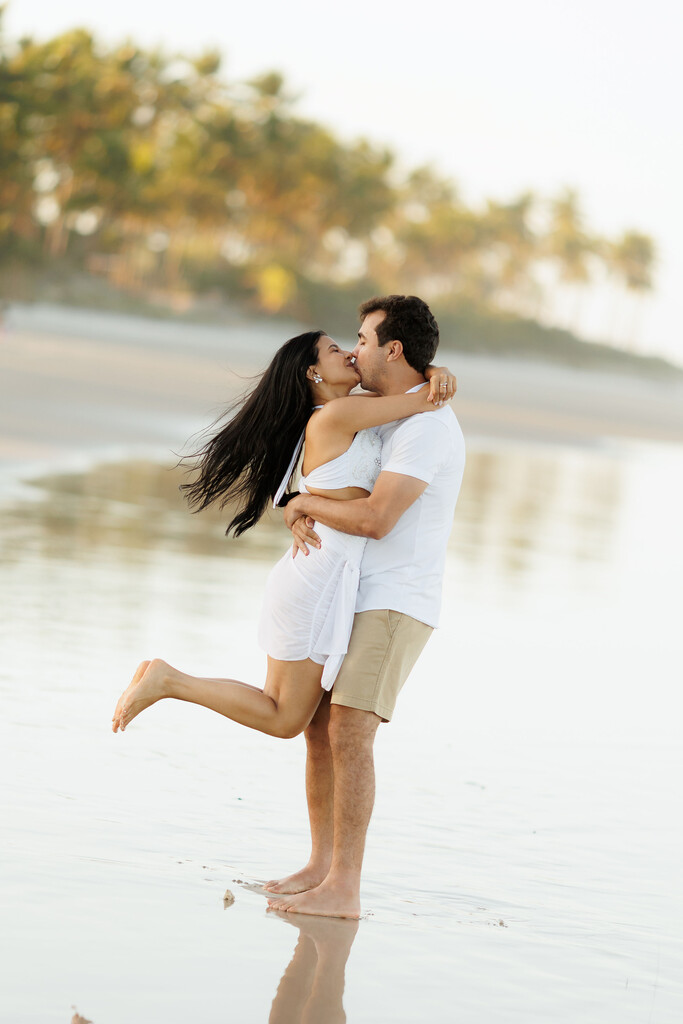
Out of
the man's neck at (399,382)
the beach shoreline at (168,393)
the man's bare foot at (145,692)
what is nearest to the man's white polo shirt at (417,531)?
the man's neck at (399,382)

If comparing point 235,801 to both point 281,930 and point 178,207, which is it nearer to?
point 281,930

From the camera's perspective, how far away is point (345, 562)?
423 centimetres

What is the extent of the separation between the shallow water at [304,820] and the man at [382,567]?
19cm

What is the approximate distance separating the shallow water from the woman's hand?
1.47 m

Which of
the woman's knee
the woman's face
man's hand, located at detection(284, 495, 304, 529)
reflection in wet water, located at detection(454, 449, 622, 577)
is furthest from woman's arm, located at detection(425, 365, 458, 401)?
reflection in wet water, located at detection(454, 449, 622, 577)

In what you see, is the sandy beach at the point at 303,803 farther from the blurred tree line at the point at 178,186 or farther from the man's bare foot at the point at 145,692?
the blurred tree line at the point at 178,186

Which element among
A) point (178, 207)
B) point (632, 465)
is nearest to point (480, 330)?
point (178, 207)

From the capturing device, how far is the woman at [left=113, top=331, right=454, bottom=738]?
13.8ft

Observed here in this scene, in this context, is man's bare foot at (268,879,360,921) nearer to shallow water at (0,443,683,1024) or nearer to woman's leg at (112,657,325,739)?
shallow water at (0,443,683,1024)

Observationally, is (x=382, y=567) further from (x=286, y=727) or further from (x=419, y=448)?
(x=286, y=727)

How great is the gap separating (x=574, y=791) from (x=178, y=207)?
60226mm

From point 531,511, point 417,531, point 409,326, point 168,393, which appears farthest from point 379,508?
point 168,393

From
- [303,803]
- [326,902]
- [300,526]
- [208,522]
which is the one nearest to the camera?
[326,902]

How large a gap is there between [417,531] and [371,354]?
1.80 ft
